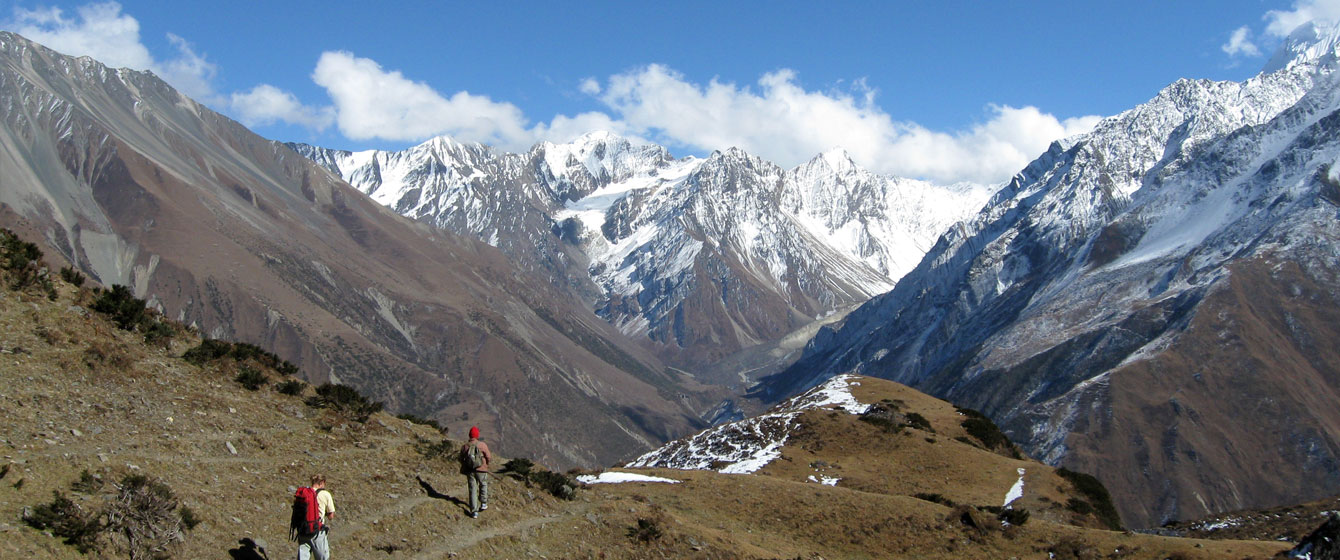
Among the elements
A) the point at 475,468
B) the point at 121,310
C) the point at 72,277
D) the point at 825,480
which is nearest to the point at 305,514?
the point at 475,468

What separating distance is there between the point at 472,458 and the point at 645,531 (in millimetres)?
6928

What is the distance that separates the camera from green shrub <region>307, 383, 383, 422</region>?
37031 millimetres

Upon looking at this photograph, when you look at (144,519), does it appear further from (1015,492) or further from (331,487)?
(1015,492)

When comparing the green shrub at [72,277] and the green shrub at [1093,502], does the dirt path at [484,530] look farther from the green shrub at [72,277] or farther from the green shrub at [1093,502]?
the green shrub at [1093,502]

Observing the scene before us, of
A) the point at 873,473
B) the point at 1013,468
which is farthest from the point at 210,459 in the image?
the point at 1013,468

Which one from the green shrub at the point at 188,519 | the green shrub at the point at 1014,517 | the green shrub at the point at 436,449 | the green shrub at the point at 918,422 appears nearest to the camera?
the green shrub at the point at 188,519

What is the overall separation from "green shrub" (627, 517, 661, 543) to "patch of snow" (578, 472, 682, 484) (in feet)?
59.7

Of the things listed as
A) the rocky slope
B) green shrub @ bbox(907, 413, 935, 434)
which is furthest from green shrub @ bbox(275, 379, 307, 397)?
green shrub @ bbox(907, 413, 935, 434)

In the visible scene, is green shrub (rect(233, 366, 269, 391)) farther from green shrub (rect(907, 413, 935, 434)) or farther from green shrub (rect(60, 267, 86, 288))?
green shrub (rect(907, 413, 935, 434))

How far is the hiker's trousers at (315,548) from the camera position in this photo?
2288 centimetres

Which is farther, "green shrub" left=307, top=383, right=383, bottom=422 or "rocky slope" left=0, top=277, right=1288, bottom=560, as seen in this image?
"green shrub" left=307, top=383, right=383, bottom=422

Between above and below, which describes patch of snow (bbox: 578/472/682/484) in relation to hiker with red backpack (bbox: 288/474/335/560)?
above

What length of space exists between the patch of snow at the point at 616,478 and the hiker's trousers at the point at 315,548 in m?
28.7

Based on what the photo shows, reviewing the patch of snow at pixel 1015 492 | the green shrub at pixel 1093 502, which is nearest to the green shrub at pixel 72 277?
the patch of snow at pixel 1015 492
